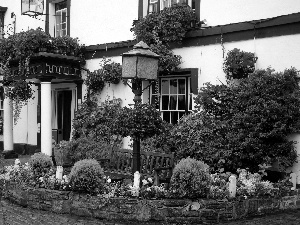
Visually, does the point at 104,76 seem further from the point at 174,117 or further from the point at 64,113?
the point at 64,113

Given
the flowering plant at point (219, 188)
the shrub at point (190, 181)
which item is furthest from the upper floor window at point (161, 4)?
the shrub at point (190, 181)

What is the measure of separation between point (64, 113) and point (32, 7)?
12.4ft

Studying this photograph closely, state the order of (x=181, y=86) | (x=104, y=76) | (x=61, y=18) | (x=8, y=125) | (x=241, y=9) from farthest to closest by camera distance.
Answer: (x=8, y=125) < (x=61, y=18) < (x=104, y=76) < (x=181, y=86) < (x=241, y=9)

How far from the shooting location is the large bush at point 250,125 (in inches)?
336

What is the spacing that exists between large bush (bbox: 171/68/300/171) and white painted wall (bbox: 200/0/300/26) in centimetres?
137

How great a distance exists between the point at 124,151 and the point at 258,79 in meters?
3.50

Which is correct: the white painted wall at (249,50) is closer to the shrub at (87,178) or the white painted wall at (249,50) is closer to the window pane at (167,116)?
the window pane at (167,116)

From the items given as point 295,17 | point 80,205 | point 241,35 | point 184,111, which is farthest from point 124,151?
point 295,17

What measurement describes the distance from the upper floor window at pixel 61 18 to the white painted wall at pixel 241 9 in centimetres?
595

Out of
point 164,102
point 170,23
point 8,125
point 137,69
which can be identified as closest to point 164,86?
point 164,102

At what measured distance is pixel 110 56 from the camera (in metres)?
13.0

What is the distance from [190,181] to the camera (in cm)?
688

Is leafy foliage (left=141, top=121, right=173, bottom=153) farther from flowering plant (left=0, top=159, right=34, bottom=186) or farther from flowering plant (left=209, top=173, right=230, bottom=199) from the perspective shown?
flowering plant (left=0, top=159, right=34, bottom=186)

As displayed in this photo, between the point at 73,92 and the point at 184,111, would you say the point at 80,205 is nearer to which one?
the point at 184,111
